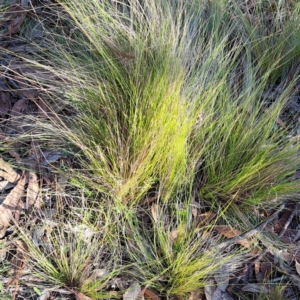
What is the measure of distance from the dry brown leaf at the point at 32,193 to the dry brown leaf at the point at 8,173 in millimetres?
63

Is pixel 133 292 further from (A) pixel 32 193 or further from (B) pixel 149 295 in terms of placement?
(A) pixel 32 193

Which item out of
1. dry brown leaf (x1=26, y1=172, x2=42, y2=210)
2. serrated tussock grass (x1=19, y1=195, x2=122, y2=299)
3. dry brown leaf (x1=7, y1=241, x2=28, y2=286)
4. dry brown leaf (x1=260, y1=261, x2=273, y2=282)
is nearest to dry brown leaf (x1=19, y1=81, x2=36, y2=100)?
dry brown leaf (x1=26, y1=172, x2=42, y2=210)

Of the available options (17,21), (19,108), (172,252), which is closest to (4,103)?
(19,108)

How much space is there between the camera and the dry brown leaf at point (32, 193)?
69.2 inches

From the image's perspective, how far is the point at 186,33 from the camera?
1998 millimetres

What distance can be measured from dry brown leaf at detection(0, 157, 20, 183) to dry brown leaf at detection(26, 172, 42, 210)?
0.21 feet

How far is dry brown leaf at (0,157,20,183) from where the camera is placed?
5.97 feet

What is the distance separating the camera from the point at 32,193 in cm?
178

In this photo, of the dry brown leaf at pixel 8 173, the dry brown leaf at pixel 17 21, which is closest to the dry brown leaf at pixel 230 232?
the dry brown leaf at pixel 8 173

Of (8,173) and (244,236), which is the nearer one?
(244,236)

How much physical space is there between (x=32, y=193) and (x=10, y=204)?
10cm

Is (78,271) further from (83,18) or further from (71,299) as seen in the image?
(83,18)

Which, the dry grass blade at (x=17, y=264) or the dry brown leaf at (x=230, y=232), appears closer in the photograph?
the dry grass blade at (x=17, y=264)

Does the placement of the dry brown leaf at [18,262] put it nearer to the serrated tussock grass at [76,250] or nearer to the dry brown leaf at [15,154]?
the serrated tussock grass at [76,250]
